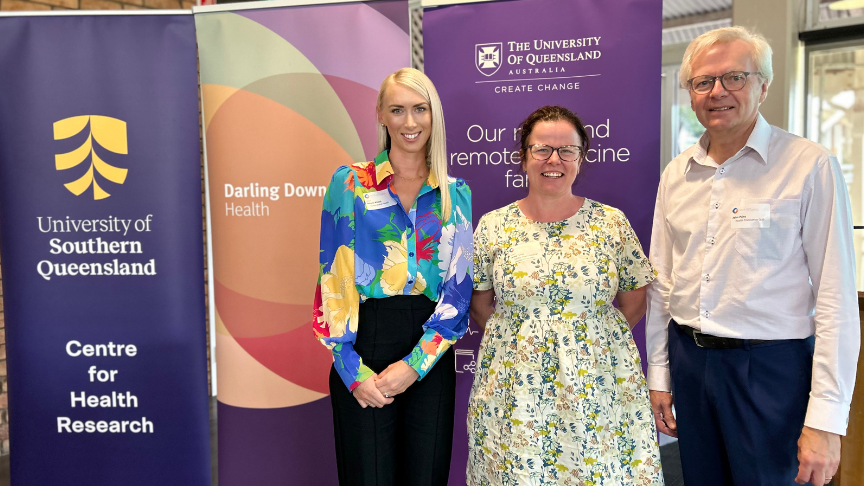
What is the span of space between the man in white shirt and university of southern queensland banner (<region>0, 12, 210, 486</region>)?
2.06 m

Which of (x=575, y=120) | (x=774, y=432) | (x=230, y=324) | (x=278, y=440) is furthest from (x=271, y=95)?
(x=774, y=432)

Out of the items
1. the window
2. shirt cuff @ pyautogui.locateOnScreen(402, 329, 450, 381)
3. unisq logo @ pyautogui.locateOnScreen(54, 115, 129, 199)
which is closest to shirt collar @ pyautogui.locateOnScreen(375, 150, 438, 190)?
shirt cuff @ pyautogui.locateOnScreen(402, 329, 450, 381)

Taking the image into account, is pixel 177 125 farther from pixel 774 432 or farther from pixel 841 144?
pixel 841 144

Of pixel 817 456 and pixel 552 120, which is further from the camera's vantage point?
pixel 552 120

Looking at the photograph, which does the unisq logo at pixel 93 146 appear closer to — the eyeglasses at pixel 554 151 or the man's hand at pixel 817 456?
the eyeglasses at pixel 554 151

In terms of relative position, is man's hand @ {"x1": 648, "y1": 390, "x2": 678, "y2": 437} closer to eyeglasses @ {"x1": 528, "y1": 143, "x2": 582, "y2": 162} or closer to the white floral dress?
the white floral dress

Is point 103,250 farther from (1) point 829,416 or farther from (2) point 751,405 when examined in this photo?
(1) point 829,416

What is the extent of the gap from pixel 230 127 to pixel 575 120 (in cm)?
151

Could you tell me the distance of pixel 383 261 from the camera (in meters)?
1.72

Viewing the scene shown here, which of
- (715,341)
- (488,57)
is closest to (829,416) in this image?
(715,341)

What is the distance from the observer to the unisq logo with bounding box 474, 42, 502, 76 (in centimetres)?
240

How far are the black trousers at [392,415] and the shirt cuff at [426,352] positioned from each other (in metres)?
0.04

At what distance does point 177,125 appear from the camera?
2.50 m

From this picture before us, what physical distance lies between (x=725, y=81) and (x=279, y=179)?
174cm
